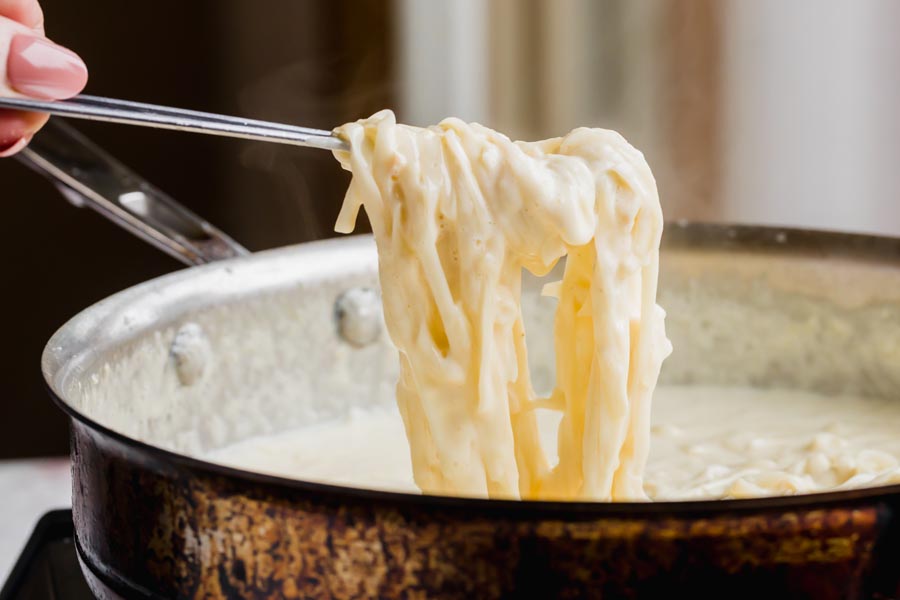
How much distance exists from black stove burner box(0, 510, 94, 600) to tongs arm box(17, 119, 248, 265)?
39 centimetres

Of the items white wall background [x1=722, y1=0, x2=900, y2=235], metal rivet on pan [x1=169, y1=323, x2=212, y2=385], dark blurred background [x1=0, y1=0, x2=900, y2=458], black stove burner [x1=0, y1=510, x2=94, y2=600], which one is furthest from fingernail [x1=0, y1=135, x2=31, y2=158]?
white wall background [x1=722, y1=0, x2=900, y2=235]

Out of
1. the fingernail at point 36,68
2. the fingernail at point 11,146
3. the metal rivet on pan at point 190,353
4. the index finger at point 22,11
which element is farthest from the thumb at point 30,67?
the metal rivet on pan at point 190,353

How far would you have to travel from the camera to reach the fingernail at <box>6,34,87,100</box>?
3.76 ft

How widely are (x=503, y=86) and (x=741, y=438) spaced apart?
1327 mm

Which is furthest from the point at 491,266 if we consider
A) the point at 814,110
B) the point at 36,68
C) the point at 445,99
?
the point at 814,110

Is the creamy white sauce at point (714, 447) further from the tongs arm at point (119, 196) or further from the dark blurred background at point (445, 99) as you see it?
the dark blurred background at point (445, 99)

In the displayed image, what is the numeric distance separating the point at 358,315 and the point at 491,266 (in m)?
0.60

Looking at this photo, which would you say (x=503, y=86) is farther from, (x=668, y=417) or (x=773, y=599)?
(x=773, y=599)

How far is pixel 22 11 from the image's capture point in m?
1.44

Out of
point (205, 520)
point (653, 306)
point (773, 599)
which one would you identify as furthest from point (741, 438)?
point (205, 520)

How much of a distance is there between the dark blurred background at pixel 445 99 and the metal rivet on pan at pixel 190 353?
41.9 inches

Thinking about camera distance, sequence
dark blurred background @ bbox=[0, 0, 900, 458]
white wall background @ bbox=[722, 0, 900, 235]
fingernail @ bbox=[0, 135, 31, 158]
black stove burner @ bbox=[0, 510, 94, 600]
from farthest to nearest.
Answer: white wall background @ bbox=[722, 0, 900, 235] < dark blurred background @ bbox=[0, 0, 900, 458] < black stove burner @ bbox=[0, 510, 94, 600] < fingernail @ bbox=[0, 135, 31, 158]

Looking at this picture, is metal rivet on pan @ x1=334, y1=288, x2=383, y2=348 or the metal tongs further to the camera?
metal rivet on pan @ x1=334, y1=288, x2=383, y2=348

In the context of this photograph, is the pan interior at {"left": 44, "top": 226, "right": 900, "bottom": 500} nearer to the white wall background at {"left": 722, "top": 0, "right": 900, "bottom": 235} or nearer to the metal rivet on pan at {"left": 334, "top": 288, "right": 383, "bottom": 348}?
→ the metal rivet on pan at {"left": 334, "top": 288, "right": 383, "bottom": 348}
